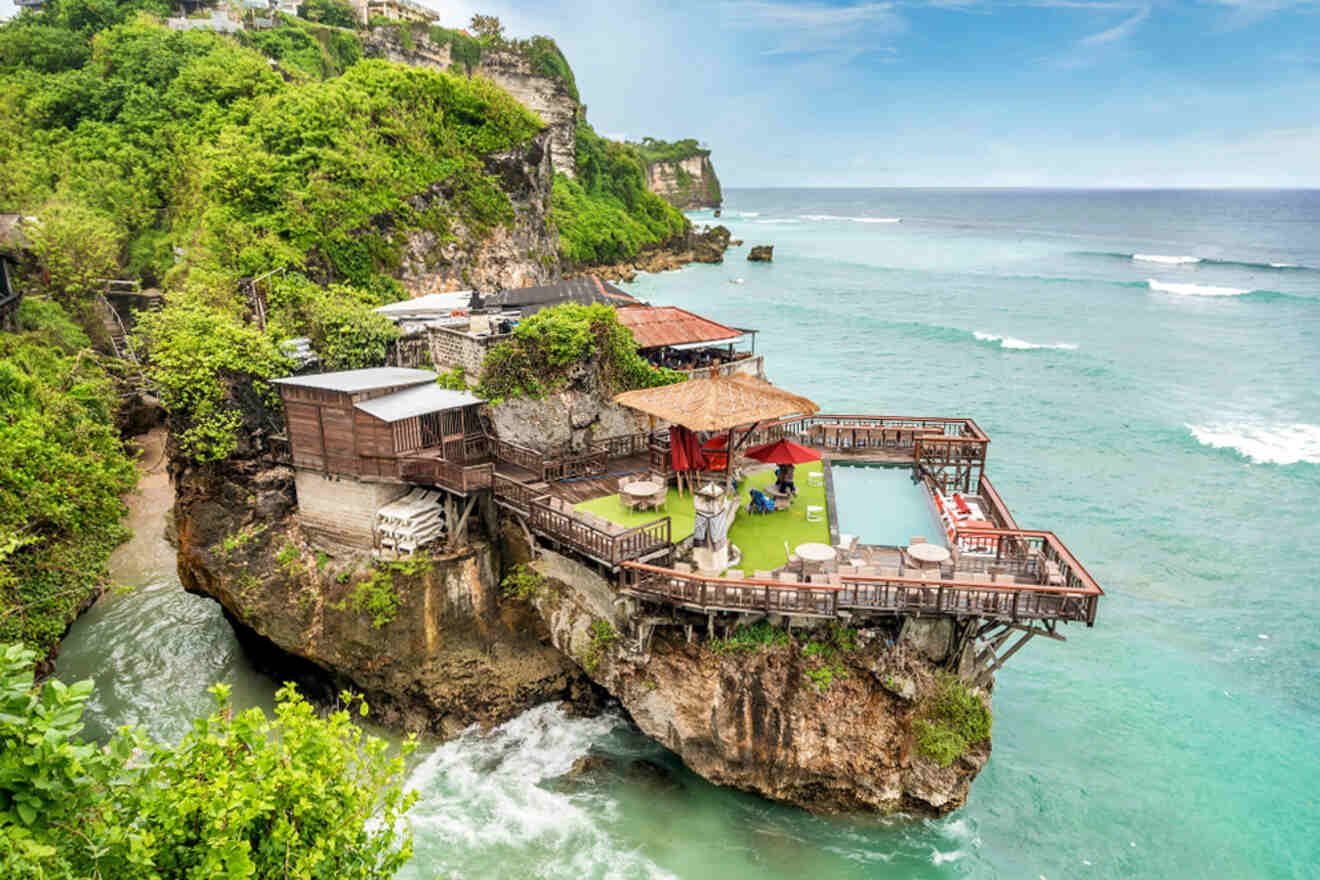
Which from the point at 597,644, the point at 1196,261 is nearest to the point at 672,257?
the point at 1196,261

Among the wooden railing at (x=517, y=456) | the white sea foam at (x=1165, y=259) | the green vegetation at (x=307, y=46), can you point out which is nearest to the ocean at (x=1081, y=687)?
the wooden railing at (x=517, y=456)

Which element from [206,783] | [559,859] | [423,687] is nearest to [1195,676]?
[559,859]

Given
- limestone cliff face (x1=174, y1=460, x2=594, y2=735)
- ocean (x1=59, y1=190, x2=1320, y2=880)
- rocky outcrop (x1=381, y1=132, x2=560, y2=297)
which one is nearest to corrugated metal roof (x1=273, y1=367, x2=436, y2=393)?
limestone cliff face (x1=174, y1=460, x2=594, y2=735)

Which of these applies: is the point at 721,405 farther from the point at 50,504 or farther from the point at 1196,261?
the point at 1196,261

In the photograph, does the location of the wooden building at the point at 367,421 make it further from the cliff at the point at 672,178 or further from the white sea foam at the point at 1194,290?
the cliff at the point at 672,178

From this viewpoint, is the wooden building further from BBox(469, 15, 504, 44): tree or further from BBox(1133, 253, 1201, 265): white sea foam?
BBox(1133, 253, 1201, 265): white sea foam

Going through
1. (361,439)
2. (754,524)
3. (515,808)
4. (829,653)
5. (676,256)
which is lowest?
(515,808)
